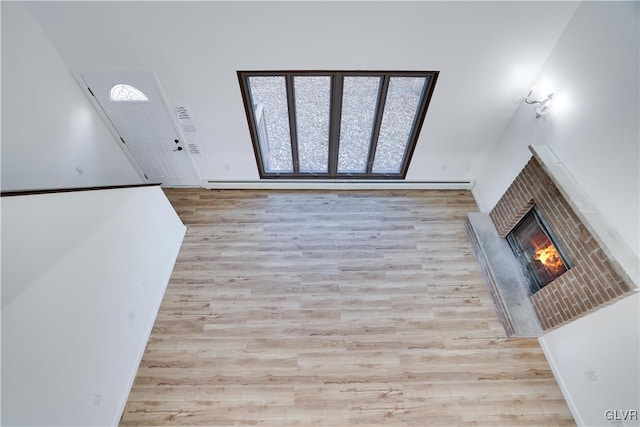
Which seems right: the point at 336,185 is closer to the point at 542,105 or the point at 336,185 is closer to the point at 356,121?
the point at 356,121

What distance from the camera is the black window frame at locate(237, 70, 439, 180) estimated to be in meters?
3.62

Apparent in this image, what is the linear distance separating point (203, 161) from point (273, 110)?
1.32 meters

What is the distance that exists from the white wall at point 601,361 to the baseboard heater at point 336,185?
2.44 meters

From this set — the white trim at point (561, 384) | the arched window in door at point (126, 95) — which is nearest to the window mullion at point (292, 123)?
the arched window in door at point (126, 95)

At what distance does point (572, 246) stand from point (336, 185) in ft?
9.92

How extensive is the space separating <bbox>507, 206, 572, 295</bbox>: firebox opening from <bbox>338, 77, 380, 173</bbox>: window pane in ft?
7.37

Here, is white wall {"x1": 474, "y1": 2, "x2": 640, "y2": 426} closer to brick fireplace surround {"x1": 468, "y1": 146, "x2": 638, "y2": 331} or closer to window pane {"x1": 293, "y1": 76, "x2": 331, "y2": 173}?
brick fireplace surround {"x1": 468, "y1": 146, "x2": 638, "y2": 331}

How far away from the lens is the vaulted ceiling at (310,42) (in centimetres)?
305

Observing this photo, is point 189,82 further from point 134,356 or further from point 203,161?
point 134,356

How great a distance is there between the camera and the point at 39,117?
321 cm

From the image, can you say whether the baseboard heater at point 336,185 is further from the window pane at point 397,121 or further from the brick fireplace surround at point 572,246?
the brick fireplace surround at point 572,246


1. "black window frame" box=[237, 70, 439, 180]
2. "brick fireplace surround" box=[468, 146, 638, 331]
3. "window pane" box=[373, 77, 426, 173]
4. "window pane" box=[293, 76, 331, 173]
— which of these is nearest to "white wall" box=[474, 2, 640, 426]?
"brick fireplace surround" box=[468, 146, 638, 331]

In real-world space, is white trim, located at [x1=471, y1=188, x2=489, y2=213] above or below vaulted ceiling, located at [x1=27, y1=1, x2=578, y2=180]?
below

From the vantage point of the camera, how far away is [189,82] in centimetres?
365
